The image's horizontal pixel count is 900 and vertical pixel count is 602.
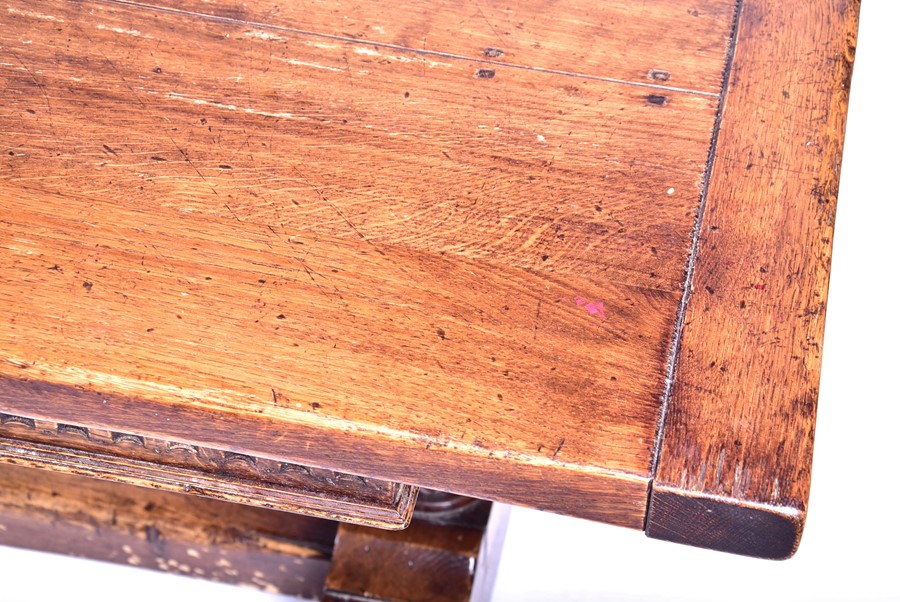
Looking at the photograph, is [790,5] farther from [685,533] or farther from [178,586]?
[178,586]

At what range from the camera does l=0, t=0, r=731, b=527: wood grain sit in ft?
2.17

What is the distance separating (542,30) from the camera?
0.92 metres

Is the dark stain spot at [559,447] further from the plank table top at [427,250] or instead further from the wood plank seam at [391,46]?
the wood plank seam at [391,46]

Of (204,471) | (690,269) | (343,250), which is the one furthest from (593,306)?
(204,471)

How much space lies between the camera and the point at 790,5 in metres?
0.93

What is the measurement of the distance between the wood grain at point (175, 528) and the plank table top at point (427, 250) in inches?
14.4

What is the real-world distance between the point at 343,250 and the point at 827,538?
2.12 ft

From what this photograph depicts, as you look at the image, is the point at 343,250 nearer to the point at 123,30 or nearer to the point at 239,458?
the point at 239,458

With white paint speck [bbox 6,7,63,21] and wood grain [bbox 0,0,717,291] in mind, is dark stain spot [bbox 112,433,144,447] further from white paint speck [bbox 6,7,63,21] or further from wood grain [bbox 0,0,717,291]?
white paint speck [bbox 6,7,63,21]

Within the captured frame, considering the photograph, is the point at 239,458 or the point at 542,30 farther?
the point at 542,30

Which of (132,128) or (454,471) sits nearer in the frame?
(454,471)

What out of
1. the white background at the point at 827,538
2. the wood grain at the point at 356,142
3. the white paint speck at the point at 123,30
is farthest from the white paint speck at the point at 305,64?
the white background at the point at 827,538

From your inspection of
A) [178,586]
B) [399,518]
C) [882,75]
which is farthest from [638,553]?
[882,75]

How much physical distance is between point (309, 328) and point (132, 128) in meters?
0.26
